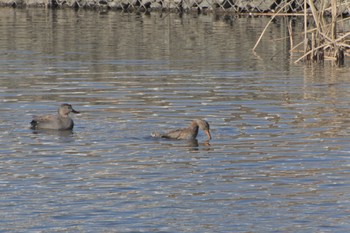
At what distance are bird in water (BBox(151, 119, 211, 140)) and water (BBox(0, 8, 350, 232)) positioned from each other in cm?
10

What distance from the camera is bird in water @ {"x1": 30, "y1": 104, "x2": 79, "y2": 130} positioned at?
16.5 m

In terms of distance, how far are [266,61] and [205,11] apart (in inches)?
867

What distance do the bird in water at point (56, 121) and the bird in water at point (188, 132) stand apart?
1581 millimetres

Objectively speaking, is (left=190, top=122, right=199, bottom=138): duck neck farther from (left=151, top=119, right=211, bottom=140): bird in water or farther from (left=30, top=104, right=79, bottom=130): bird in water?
(left=30, top=104, right=79, bottom=130): bird in water

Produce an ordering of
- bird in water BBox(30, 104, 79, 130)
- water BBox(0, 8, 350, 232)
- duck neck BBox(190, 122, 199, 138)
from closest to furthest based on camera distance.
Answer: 1. water BBox(0, 8, 350, 232)
2. duck neck BBox(190, 122, 199, 138)
3. bird in water BBox(30, 104, 79, 130)

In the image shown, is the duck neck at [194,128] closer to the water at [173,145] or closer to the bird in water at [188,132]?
the bird in water at [188,132]

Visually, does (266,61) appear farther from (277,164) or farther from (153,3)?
(153,3)

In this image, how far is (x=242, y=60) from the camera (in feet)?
88.4

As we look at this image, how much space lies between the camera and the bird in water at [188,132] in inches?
616

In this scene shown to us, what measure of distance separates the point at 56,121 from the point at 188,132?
2225mm

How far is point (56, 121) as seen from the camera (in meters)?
16.7

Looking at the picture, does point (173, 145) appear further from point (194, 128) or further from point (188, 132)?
point (194, 128)

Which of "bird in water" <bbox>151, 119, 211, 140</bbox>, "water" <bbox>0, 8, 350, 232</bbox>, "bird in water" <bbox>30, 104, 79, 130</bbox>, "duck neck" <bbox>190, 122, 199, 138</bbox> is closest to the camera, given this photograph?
"water" <bbox>0, 8, 350, 232</bbox>

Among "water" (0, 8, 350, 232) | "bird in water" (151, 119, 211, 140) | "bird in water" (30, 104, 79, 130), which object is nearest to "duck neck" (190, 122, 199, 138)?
"bird in water" (151, 119, 211, 140)
